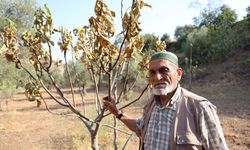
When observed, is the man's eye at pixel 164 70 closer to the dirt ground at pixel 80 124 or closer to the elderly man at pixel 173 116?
the elderly man at pixel 173 116

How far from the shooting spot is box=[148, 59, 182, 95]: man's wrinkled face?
1903mm

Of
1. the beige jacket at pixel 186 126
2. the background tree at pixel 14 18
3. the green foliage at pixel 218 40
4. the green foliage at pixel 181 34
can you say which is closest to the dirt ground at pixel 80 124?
the background tree at pixel 14 18

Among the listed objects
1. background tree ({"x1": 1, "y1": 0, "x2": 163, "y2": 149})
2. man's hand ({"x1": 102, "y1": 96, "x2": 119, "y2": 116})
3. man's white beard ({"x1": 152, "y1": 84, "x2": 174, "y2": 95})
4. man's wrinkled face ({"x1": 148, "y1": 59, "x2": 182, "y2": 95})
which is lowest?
man's hand ({"x1": 102, "y1": 96, "x2": 119, "y2": 116})

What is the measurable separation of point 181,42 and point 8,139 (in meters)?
22.6

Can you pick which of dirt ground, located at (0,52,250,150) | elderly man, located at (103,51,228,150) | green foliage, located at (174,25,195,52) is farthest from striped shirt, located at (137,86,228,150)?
green foliage, located at (174,25,195,52)

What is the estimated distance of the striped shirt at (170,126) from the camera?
173 cm

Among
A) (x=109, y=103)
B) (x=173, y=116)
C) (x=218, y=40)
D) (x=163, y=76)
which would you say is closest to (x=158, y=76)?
(x=163, y=76)

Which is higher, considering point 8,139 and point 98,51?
point 98,51

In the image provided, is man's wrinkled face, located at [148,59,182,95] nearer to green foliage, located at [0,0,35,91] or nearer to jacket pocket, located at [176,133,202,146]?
jacket pocket, located at [176,133,202,146]

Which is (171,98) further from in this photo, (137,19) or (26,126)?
(26,126)

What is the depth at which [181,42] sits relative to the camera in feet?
96.3

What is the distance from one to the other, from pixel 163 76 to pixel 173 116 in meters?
0.25

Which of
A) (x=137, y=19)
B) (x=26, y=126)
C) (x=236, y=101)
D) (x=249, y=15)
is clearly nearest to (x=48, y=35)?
(x=137, y=19)

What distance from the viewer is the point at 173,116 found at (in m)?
1.85
